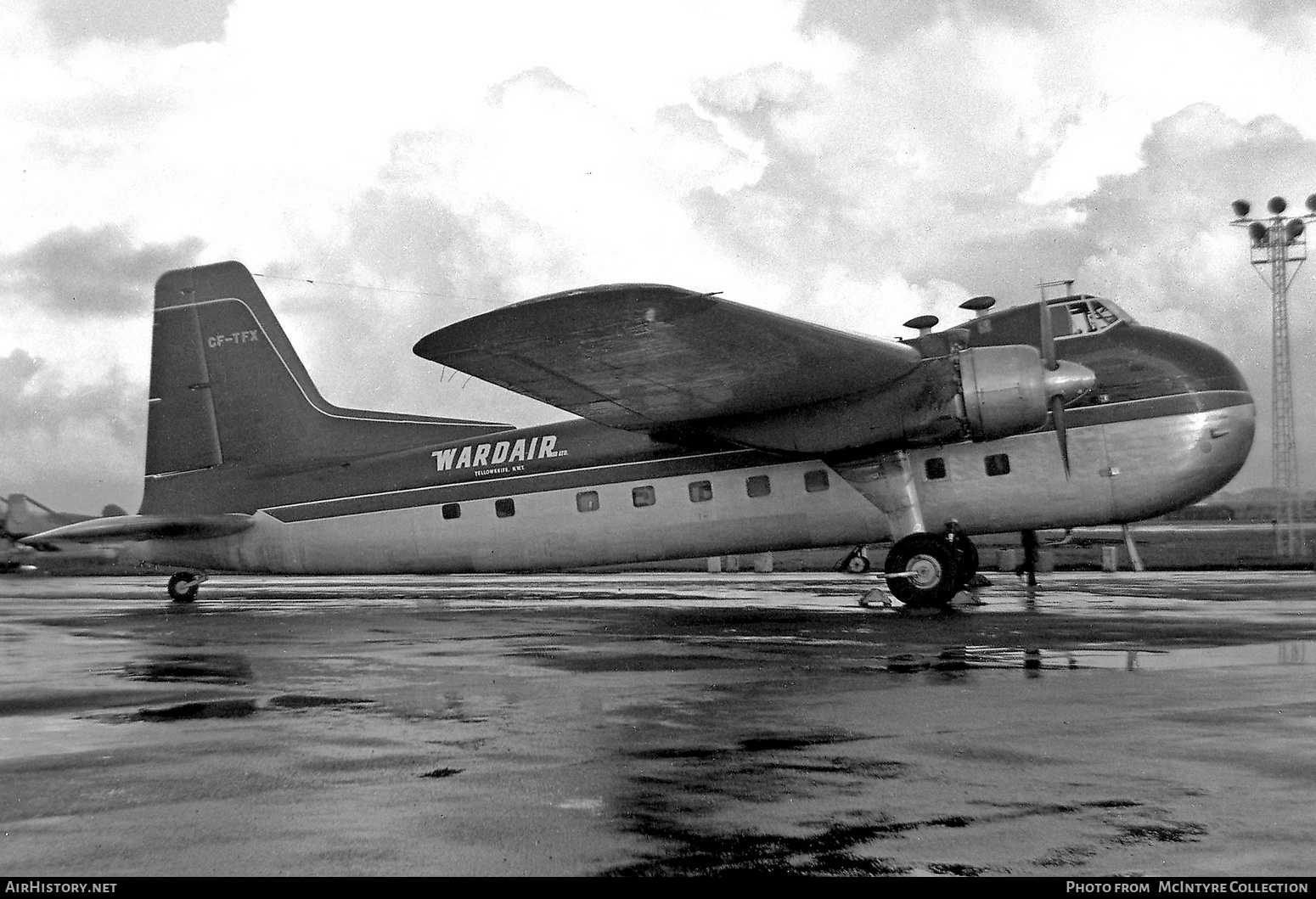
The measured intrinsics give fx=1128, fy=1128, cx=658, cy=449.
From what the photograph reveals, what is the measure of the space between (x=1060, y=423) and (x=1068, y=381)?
2.04 ft

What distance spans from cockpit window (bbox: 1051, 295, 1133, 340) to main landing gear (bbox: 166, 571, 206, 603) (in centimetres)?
1643

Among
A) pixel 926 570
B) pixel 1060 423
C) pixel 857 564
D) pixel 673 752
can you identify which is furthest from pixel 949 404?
pixel 857 564

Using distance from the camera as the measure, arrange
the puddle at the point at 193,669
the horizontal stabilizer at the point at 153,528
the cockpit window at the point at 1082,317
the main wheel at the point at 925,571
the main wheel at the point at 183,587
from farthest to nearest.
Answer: the main wheel at the point at 183,587
the horizontal stabilizer at the point at 153,528
the cockpit window at the point at 1082,317
the main wheel at the point at 925,571
the puddle at the point at 193,669

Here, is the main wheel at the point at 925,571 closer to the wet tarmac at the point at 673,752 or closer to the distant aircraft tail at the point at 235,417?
the wet tarmac at the point at 673,752

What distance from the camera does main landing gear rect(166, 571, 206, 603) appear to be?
2189cm

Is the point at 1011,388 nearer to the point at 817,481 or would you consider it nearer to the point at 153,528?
the point at 817,481

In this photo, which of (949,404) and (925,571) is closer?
(949,404)

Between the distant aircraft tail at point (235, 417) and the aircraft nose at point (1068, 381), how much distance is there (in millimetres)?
9624

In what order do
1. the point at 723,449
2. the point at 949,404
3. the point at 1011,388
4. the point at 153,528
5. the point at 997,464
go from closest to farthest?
the point at 1011,388
the point at 949,404
the point at 997,464
the point at 723,449
the point at 153,528

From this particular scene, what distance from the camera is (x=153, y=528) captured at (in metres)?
19.8

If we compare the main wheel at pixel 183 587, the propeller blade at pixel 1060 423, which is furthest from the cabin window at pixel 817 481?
the main wheel at pixel 183 587

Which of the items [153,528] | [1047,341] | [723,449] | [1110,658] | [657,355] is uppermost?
[657,355]

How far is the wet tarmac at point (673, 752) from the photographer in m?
4.40

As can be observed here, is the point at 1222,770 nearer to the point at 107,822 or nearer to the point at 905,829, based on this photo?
the point at 905,829
